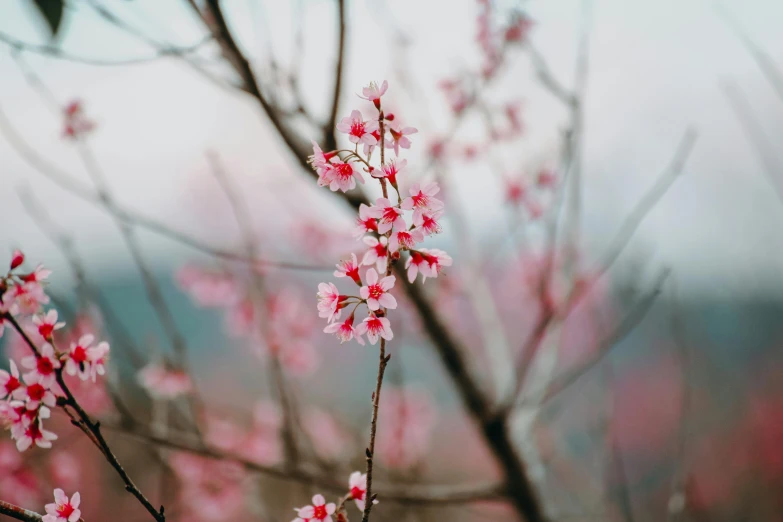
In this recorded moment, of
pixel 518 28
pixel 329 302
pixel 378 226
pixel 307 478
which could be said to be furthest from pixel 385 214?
pixel 518 28

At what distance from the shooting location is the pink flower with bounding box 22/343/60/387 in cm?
96

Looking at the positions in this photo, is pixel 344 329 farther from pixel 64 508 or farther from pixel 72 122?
pixel 72 122

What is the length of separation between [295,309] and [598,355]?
2.26 m

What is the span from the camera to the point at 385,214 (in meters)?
0.95

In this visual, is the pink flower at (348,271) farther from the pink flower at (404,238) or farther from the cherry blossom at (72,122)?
the cherry blossom at (72,122)

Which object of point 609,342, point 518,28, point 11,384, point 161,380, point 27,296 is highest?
point 518,28

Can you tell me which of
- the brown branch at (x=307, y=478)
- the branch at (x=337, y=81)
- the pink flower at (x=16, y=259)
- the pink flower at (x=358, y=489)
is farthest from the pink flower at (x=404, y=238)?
the brown branch at (x=307, y=478)

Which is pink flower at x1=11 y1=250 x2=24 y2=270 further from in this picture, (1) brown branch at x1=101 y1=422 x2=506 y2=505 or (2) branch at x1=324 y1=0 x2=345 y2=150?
(2) branch at x1=324 y1=0 x2=345 y2=150

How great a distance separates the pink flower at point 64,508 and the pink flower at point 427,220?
0.83 meters

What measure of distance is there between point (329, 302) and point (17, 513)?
25.9 inches

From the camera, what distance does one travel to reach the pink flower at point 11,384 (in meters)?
0.98

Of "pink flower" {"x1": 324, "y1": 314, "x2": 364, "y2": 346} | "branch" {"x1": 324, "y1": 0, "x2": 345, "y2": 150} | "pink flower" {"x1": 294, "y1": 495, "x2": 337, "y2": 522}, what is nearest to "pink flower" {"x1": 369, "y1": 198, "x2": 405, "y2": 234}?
"pink flower" {"x1": 324, "y1": 314, "x2": 364, "y2": 346}

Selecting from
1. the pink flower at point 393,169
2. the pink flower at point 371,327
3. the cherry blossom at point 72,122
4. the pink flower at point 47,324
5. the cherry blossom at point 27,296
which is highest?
the cherry blossom at point 72,122

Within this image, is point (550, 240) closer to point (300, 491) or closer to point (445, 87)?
point (445, 87)
